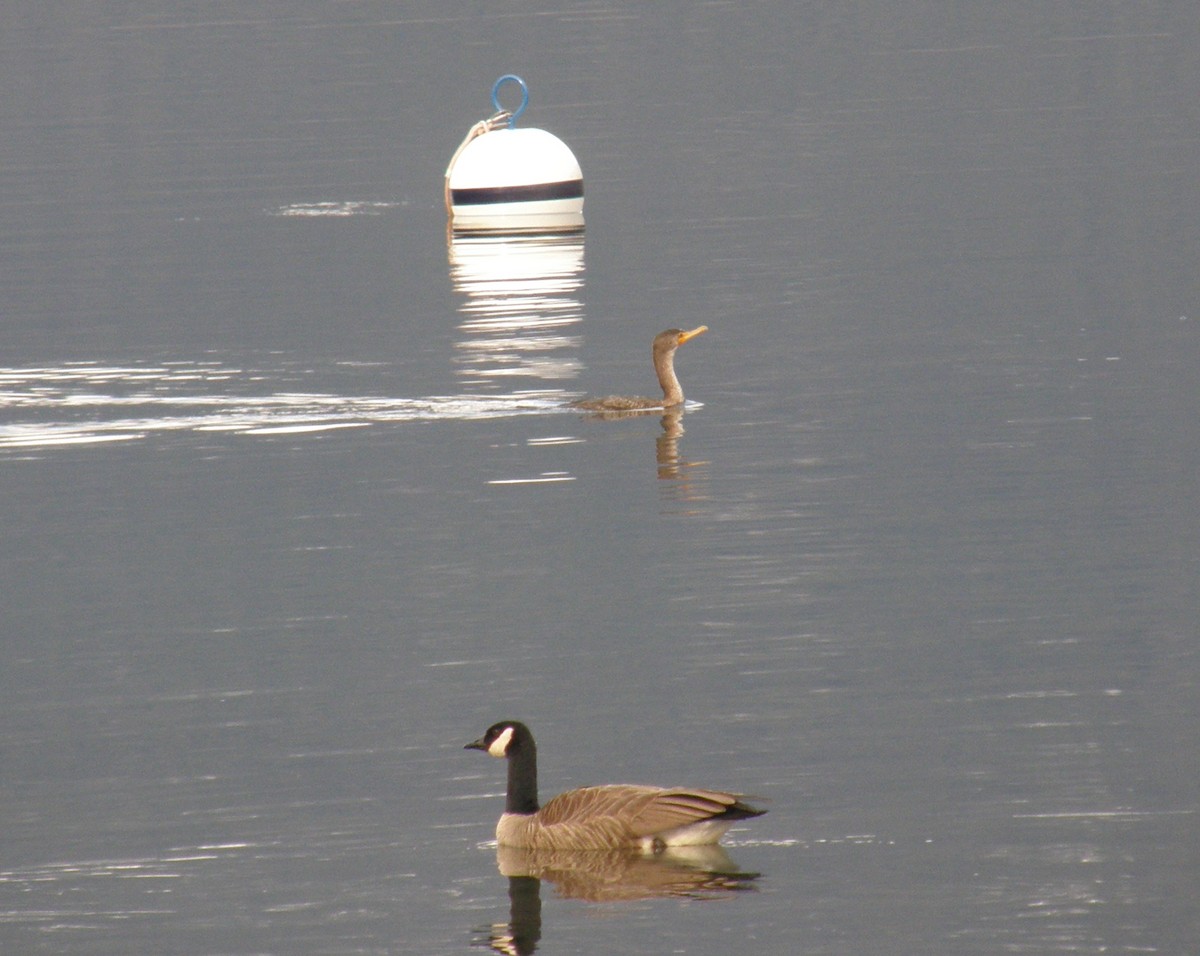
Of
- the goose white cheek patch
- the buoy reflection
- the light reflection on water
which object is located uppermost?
the buoy reflection

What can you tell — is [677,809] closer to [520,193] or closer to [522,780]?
[522,780]

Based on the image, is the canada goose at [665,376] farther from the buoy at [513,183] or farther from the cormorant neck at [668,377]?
the buoy at [513,183]

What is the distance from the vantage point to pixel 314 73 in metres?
106

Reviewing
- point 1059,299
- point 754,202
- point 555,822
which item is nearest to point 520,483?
point 555,822

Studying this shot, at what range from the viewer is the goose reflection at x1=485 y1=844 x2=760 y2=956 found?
1359cm

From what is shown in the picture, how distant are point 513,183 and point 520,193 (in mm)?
285

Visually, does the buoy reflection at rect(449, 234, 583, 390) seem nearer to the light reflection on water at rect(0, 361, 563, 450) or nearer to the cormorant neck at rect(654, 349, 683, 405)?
the light reflection on water at rect(0, 361, 563, 450)

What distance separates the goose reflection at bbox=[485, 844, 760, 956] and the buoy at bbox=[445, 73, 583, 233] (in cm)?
3489

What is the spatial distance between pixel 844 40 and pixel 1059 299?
77.2 meters

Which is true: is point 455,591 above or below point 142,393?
below

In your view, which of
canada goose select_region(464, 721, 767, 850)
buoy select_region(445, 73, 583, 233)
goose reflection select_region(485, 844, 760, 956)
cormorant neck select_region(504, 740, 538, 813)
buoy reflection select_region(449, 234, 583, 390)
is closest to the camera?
goose reflection select_region(485, 844, 760, 956)

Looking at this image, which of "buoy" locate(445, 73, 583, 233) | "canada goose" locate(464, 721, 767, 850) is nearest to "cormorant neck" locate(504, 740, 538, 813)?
"canada goose" locate(464, 721, 767, 850)

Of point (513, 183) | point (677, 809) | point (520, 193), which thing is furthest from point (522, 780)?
point (520, 193)

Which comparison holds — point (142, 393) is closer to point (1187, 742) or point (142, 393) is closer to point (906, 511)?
point (906, 511)
